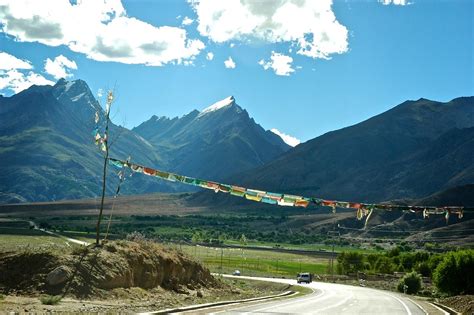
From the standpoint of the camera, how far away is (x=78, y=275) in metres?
27.4

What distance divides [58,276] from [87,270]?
1667 mm

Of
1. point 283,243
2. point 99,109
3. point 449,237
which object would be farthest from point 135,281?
point 283,243

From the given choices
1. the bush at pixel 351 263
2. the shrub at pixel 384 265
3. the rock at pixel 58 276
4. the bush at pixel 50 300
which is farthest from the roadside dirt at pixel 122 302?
the bush at pixel 351 263

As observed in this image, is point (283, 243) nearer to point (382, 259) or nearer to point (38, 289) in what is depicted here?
point (382, 259)

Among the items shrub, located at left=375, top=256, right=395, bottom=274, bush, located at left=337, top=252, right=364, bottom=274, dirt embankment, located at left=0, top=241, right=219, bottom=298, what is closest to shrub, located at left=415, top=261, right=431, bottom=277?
shrub, located at left=375, top=256, right=395, bottom=274

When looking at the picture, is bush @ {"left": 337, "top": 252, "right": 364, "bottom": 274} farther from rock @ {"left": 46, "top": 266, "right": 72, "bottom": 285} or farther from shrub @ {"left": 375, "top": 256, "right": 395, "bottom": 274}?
rock @ {"left": 46, "top": 266, "right": 72, "bottom": 285}

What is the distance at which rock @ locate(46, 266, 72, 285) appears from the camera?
26469 millimetres

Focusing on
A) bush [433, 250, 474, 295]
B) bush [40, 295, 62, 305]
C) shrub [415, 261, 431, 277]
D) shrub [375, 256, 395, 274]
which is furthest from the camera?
shrub [375, 256, 395, 274]

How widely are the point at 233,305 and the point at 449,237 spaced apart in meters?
149

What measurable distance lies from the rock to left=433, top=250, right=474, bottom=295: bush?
36.5 m

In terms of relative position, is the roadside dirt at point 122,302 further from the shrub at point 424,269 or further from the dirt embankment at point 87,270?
the shrub at point 424,269

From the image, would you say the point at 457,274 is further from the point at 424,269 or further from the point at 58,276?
the point at 424,269

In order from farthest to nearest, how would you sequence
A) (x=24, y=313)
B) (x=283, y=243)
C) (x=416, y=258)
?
(x=283, y=243), (x=416, y=258), (x=24, y=313)

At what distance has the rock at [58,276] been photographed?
86.8ft
